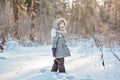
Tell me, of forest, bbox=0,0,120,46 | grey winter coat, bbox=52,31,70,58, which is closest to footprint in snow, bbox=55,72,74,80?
grey winter coat, bbox=52,31,70,58

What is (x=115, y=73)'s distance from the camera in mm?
8672

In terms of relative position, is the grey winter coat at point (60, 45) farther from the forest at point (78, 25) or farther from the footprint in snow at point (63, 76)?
the forest at point (78, 25)

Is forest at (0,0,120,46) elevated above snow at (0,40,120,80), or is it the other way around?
forest at (0,0,120,46)

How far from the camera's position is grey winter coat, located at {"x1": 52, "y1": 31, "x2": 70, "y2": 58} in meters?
8.62

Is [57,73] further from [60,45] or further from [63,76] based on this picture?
[60,45]

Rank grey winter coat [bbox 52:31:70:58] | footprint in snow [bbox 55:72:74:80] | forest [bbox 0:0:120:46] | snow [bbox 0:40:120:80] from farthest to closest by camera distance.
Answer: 1. forest [bbox 0:0:120:46]
2. grey winter coat [bbox 52:31:70:58]
3. snow [bbox 0:40:120:80]
4. footprint in snow [bbox 55:72:74:80]

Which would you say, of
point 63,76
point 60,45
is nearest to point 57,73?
point 63,76

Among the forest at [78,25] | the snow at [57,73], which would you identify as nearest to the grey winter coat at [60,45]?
the snow at [57,73]

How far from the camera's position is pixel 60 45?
867cm

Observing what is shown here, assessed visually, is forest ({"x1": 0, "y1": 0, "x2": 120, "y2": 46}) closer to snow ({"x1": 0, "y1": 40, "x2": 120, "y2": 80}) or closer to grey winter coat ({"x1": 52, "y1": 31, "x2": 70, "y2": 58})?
snow ({"x1": 0, "y1": 40, "x2": 120, "y2": 80})

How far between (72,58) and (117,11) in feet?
8.09

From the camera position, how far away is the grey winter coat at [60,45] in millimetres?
8625

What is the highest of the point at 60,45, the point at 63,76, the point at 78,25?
the point at 78,25

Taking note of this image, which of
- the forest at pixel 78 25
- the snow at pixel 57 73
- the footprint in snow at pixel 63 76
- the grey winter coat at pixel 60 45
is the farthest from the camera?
the forest at pixel 78 25
